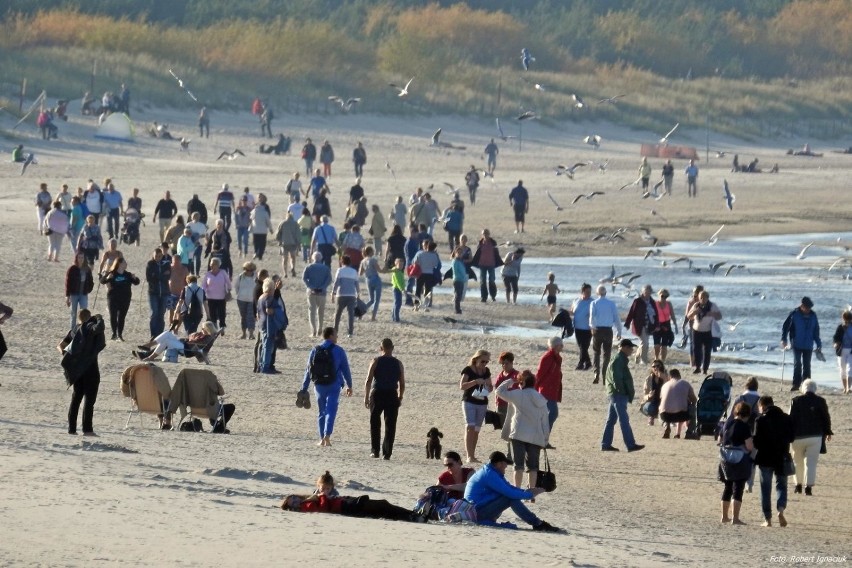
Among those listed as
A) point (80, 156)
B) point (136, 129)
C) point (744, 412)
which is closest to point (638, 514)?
point (744, 412)

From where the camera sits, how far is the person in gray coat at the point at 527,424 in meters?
13.5

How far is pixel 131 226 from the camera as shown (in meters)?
31.7

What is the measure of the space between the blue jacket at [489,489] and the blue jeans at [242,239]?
1930 cm

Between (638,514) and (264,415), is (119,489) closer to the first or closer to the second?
(638,514)

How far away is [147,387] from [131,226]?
55.6 feet

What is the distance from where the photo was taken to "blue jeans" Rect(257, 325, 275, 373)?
18.8 m

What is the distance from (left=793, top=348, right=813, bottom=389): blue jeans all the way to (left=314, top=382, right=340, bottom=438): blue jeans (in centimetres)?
653

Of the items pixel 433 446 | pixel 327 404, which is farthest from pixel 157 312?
pixel 433 446

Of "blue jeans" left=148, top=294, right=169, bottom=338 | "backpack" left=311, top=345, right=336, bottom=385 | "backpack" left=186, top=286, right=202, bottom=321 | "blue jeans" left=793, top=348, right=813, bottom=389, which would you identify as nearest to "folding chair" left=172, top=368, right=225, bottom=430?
"backpack" left=311, top=345, right=336, bottom=385

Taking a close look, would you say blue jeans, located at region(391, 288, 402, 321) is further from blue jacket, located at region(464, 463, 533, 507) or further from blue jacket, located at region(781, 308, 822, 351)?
blue jacket, located at region(464, 463, 533, 507)

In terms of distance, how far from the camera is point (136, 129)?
186 ft

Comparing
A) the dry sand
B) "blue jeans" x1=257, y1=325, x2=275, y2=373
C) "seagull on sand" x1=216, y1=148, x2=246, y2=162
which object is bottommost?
the dry sand

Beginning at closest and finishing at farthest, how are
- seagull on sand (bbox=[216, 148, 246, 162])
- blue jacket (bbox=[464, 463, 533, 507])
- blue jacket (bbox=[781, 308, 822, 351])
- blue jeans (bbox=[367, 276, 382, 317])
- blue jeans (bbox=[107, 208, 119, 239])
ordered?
blue jacket (bbox=[464, 463, 533, 507]) < blue jacket (bbox=[781, 308, 822, 351]) < blue jeans (bbox=[367, 276, 382, 317]) < blue jeans (bbox=[107, 208, 119, 239]) < seagull on sand (bbox=[216, 148, 246, 162])

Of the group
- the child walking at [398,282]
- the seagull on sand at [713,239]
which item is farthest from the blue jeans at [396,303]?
the seagull on sand at [713,239]
